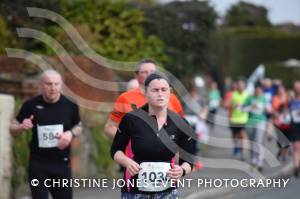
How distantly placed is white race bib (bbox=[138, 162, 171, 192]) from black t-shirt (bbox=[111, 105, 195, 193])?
0.14 ft

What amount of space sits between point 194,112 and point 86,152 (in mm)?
6385

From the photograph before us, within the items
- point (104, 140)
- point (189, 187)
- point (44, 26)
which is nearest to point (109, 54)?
point (44, 26)

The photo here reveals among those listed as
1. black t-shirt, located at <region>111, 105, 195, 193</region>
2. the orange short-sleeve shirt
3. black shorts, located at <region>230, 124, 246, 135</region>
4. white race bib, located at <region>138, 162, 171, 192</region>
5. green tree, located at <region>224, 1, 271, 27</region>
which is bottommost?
white race bib, located at <region>138, 162, 171, 192</region>

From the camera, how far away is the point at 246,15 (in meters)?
63.1

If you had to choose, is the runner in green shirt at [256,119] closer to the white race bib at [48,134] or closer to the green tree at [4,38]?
the green tree at [4,38]

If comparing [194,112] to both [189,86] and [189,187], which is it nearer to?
[189,86]

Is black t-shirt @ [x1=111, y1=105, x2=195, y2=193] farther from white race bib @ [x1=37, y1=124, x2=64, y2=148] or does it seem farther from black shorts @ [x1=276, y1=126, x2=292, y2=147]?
black shorts @ [x1=276, y1=126, x2=292, y2=147]

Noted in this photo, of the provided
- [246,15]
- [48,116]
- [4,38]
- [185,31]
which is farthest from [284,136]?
[246,15]

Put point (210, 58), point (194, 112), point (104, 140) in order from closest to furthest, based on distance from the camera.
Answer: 1. point (104, 140)
2. point (194, 112)
3. point (210, 58)

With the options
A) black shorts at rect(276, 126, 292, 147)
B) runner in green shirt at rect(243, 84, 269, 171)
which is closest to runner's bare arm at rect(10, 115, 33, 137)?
runner in green shirt at rect(243, 84, 269, 171)

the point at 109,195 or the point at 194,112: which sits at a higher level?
the point at 194,112

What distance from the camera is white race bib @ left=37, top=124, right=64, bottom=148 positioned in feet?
29.6

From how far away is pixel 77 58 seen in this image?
46.5 feet

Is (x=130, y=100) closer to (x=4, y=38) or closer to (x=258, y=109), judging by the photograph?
(x=4, y=38)
